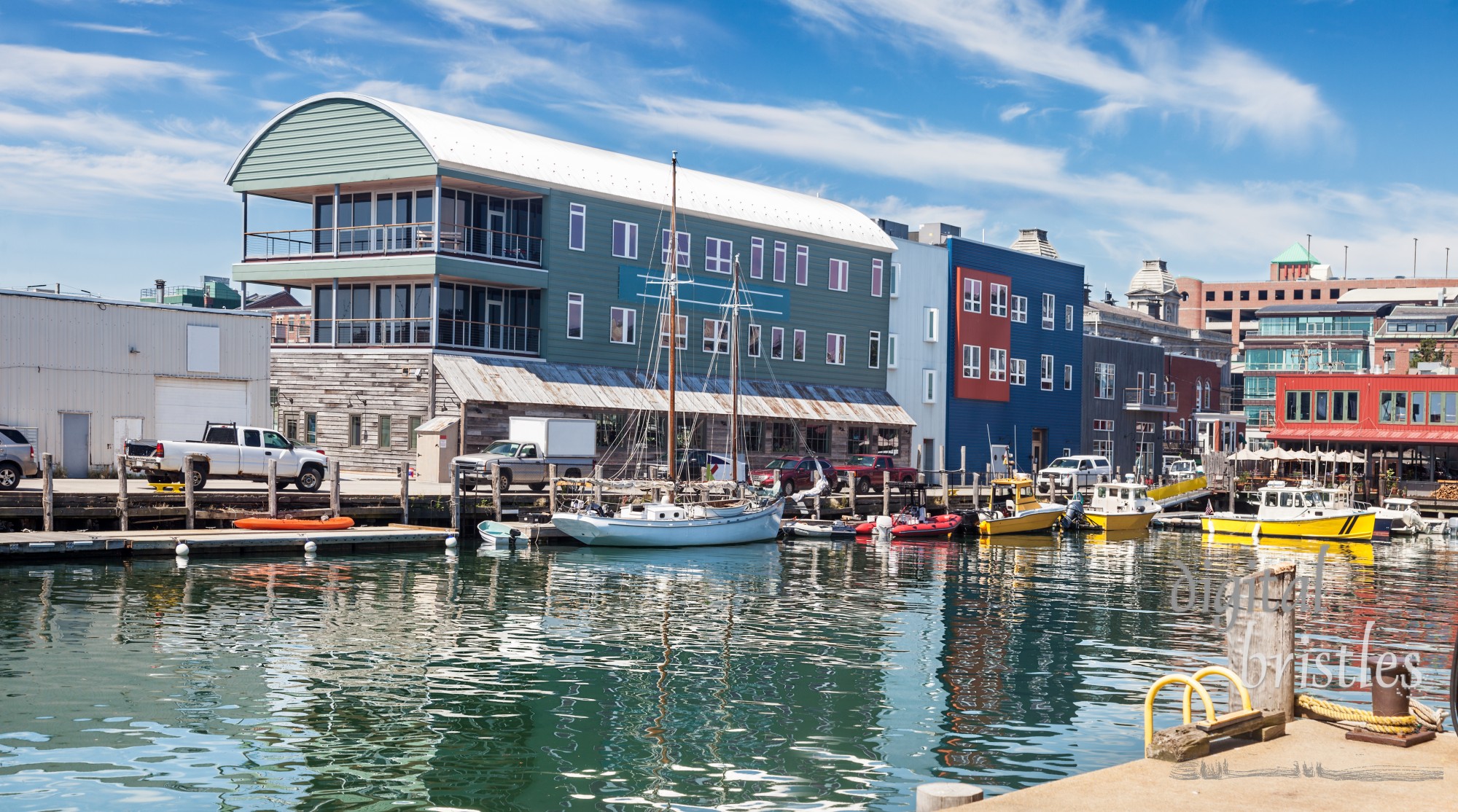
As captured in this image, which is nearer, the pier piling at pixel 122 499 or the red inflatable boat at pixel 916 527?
the pier piling at pixel 122 499

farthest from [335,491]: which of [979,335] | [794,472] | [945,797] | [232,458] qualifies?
[979,335]

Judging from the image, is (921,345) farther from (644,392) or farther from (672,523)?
(672,523)

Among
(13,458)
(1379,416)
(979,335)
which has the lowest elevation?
(13,458)

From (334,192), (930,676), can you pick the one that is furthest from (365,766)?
(334,192)

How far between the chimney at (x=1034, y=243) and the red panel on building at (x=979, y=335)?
39.1 ft

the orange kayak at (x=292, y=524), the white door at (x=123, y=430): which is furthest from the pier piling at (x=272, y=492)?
the white door at (x=123, y=430)

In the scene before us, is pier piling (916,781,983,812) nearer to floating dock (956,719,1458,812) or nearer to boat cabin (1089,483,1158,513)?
floating dock (956,719,1458,812)

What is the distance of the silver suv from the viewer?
1544 inches

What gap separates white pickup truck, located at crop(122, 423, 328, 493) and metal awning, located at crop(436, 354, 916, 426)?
29.6 ft

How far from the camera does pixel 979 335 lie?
7856 centimetres

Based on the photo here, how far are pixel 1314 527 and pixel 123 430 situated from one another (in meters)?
48.3

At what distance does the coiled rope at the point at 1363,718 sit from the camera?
39.9 feet

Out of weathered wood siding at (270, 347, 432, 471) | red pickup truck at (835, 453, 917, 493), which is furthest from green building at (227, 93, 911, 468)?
red pickup truck at (835, 453, 917, 493)

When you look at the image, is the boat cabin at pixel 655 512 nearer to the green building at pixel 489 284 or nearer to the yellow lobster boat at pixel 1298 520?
the green building at pixel 489 284
